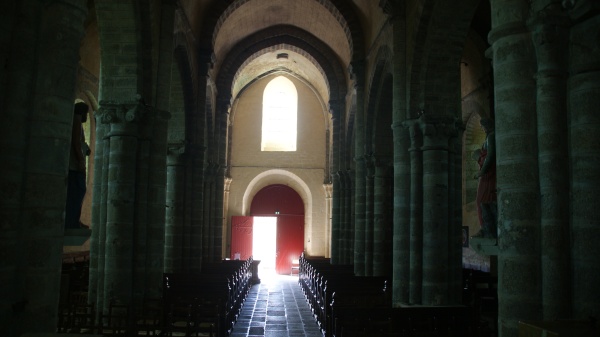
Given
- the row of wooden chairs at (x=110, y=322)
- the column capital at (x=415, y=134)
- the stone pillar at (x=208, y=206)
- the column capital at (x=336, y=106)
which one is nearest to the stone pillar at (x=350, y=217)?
the column capital at (x=336, y=106)

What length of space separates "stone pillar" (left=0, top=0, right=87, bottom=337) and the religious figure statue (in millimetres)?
5290

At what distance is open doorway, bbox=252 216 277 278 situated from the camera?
32312mm

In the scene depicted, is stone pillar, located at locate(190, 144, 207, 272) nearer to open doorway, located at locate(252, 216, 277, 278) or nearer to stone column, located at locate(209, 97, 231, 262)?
stone column, located at locate(209, 97, 231, 262)

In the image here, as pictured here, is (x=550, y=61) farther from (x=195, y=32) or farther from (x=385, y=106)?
(x=195, y=32)

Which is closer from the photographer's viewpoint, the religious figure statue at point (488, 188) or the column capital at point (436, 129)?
the religious figure statue at point (488, 188)

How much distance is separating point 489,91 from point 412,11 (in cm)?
438

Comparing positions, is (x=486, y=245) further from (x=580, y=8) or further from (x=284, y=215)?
(x=284, y=215)

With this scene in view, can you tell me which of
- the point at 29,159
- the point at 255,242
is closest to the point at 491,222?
the point at 29,159

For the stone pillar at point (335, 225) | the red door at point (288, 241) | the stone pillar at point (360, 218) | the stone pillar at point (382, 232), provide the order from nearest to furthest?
the stone pillar at point (382, 232), the stone pillar at point (360, 218), the stone pillar at point (335, 225), the red door at point (288, 241)

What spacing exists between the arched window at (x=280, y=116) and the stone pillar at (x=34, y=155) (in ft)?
81.5

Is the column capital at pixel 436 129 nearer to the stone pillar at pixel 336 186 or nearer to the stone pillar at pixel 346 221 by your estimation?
the stone pillar at pixel 346 221

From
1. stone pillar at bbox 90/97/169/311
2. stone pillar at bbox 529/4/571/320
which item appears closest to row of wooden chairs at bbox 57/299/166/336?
stone pillar at bbox 90/97/169/311

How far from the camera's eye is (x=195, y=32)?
56.0 feet

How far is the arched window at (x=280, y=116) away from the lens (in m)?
30.3
